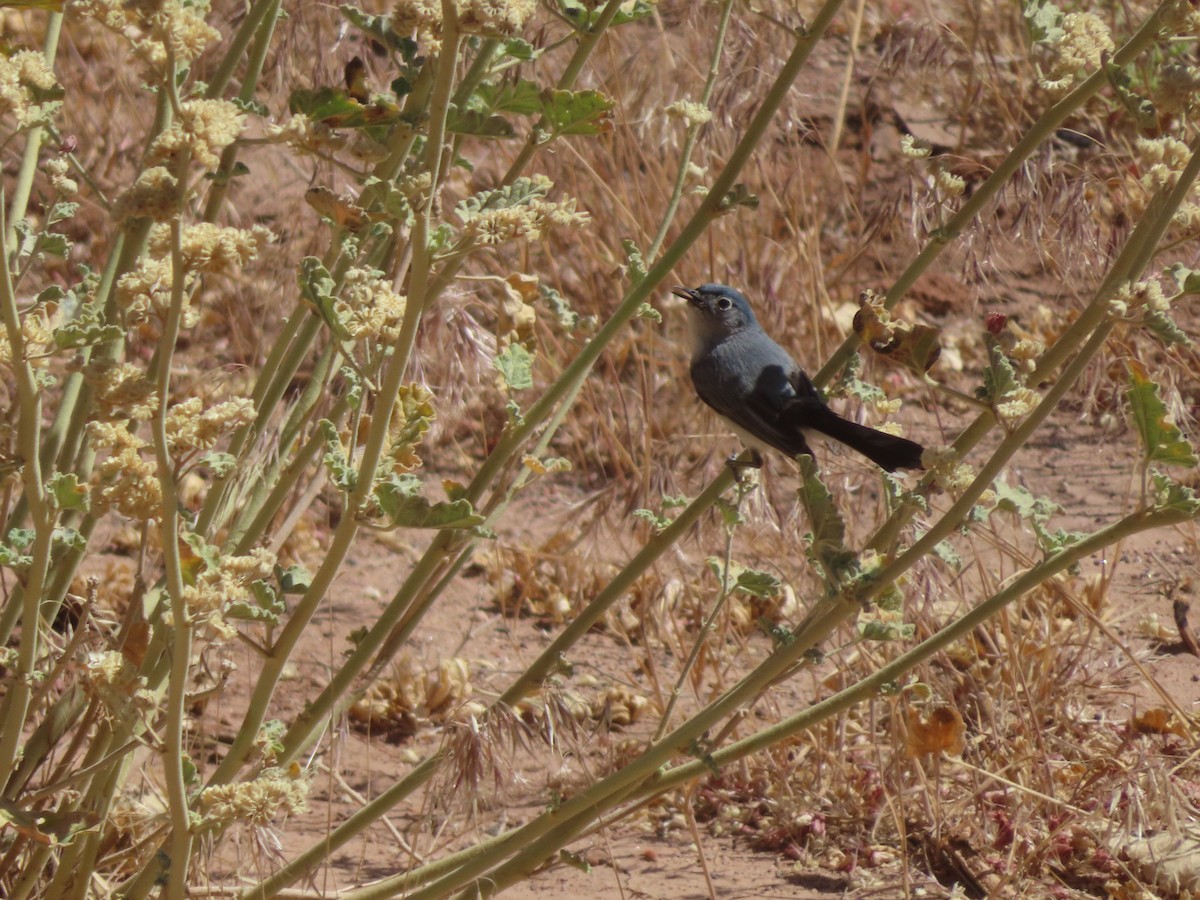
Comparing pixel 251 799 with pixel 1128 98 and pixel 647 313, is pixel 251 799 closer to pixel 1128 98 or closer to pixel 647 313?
pixel 647 313

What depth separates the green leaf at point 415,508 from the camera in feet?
5.01

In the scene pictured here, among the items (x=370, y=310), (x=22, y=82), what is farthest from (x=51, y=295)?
(x=370, y=310)

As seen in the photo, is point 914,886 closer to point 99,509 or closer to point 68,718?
point 68,718

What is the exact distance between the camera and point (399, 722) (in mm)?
3738

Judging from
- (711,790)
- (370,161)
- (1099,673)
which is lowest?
(711,790)

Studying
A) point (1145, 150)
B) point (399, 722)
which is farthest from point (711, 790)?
point (1145, 150)

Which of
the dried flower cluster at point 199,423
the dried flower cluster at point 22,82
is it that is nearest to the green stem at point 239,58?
the dried flower cluster at point 22,82

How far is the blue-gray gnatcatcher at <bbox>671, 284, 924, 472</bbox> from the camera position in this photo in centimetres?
290

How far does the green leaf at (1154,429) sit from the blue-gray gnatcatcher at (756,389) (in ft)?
3.17

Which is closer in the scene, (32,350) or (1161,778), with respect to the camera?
(32,350)

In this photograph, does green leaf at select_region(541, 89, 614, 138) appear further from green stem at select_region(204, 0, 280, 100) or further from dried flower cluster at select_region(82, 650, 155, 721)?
dried flower cluster at select_region(82, 650, 155, 721)

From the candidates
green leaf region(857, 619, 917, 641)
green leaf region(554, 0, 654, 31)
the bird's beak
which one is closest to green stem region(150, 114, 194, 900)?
green leaf region(554, 0, 654, 31)

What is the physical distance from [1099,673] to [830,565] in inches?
91.7

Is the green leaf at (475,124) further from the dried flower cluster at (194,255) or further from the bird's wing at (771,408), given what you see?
the bird's wing at (771,408)
